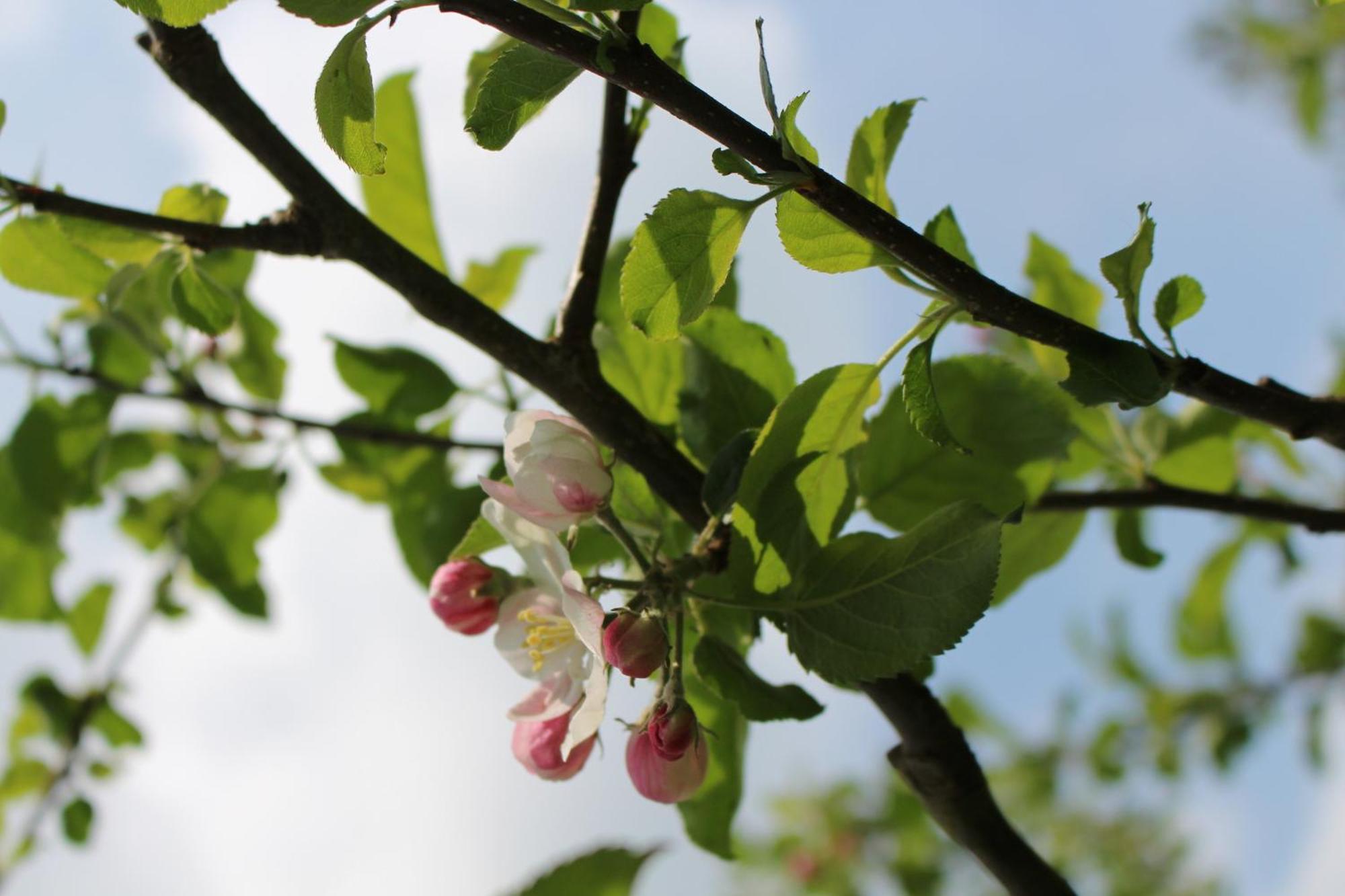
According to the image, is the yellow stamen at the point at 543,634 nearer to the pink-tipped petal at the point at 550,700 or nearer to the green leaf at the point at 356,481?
the pink-tipped petal at the point at 550,700

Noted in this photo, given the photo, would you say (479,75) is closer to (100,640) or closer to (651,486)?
(651,486)

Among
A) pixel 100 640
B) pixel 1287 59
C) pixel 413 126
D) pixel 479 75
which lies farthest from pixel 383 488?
Answer: pixel 1287 59

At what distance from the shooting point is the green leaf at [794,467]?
66 centimetres

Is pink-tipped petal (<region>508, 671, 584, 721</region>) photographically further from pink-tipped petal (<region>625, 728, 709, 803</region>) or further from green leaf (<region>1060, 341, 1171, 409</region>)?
green leaf (<region>1060, 341, 1171, 409</region>)

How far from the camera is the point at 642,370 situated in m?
0.86

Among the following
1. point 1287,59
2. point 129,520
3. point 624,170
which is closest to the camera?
point 624,170

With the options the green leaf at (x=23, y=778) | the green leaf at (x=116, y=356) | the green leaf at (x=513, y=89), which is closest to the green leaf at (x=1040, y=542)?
the green leaf at (x=513, y=89)

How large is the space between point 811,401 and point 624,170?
0.23 meters

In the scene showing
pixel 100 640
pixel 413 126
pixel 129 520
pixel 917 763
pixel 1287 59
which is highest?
pixel 1287 59

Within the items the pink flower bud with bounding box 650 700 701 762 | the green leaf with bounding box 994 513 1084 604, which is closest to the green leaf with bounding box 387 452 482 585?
the pink flower bud with bounding box 650 700 701 762

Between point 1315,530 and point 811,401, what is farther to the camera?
point 1315,530

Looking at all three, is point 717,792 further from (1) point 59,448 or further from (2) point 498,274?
(1) point 59,448

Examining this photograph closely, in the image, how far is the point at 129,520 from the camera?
1598mm

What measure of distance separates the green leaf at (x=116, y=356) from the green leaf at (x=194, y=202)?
660mm
